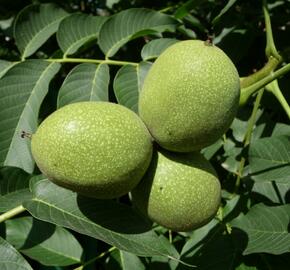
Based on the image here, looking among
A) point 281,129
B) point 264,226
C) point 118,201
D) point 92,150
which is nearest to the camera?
point 92,150

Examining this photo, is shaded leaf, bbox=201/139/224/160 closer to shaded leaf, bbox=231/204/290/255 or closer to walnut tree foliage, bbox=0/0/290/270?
walnut tree foliage, bbox=0/0/290/270

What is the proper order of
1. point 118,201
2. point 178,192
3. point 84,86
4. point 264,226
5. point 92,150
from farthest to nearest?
1. point 118,201
2. point 84,86
3. point 264,226
4. point 178,192
5. point 92,150

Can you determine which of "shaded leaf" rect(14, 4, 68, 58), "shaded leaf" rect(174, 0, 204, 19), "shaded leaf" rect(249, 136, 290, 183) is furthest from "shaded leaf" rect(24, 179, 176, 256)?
"shaded leaf" rect(174, 0, 204, 19)

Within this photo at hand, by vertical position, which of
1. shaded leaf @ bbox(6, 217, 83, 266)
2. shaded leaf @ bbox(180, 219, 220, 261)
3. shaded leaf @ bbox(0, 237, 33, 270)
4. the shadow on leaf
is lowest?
shaded leaf @ bbox(6, 217, 83, 266)

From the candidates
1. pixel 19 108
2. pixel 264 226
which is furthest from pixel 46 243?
pixel 264 226

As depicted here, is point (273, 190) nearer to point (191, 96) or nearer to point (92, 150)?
point (191, 96)

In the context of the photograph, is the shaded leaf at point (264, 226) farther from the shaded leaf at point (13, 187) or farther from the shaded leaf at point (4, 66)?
the shaded leaf at point (4, 66)

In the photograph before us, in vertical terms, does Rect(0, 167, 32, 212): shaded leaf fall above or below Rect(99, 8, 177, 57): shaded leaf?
below
